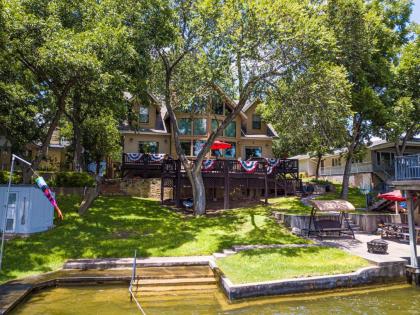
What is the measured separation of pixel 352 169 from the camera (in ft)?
127

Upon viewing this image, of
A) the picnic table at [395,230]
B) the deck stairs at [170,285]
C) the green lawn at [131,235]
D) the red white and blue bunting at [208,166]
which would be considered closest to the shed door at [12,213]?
the green lawn at [131,235]

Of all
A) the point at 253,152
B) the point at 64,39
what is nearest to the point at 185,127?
the point at 253,152

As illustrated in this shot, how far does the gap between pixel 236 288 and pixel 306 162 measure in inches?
1696

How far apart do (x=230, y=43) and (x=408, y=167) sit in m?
9.97

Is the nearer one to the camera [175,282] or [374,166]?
[175,282]

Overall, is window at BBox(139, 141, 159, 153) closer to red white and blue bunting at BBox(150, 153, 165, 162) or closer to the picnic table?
red white and blue bunting at BBox(150, 153, 165, 162)

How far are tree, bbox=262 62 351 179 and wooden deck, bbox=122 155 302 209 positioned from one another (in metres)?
4.54

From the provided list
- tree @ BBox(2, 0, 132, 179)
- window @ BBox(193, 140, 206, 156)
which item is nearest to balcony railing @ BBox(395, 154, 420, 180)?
tree @ BBox(2, 0, 132, 179)

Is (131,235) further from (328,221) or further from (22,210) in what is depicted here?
(328,221)

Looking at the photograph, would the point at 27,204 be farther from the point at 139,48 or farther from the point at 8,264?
the point at 139,48

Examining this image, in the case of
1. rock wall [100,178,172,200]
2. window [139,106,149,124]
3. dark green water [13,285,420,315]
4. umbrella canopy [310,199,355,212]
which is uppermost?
window [139,106,149,124]

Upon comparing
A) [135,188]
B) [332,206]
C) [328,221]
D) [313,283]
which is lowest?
[313,283]

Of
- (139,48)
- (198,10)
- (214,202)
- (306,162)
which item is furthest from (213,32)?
(306,162)

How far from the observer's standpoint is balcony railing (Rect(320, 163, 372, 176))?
1416 inches
